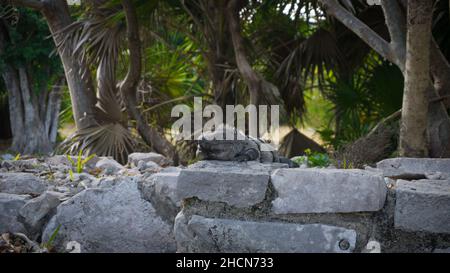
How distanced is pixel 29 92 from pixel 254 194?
1095 centimetres

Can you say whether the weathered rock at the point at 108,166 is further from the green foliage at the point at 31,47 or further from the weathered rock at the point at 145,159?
the green foliage at the point at 31,47

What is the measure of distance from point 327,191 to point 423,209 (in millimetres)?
415

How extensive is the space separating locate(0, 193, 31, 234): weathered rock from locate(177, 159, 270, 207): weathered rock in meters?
1.16

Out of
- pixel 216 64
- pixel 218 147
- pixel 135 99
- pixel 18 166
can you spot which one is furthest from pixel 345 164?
pixel 135 99

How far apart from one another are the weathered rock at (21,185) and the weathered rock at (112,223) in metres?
0.53

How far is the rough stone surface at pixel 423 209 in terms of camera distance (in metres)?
2.36

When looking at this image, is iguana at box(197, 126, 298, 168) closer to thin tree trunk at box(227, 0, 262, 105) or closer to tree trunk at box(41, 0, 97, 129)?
thin tree trunk at box(227, 0, 262, 105)

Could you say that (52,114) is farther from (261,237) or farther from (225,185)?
(261,237)

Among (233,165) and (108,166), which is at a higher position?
(233,165)

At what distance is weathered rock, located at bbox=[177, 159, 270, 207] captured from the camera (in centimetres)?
255

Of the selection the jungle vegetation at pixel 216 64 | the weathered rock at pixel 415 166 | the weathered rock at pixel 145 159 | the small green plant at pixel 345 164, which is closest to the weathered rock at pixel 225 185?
the weathered rock at pixel 415 166

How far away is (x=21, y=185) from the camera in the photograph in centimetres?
361

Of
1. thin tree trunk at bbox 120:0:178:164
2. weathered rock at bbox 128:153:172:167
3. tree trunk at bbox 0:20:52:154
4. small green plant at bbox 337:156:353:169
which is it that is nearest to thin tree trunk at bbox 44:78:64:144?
tree trunk at bbox 0:20:52:154
